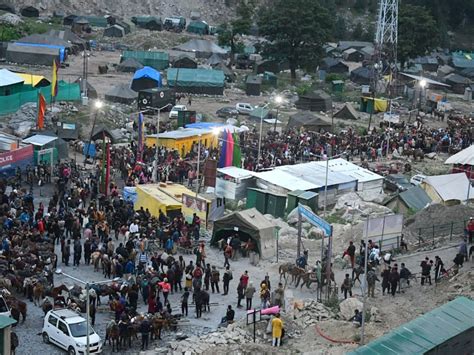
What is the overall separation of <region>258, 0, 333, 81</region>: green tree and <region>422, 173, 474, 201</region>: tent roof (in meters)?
41.6

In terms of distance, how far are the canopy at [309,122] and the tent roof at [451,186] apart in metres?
17.3

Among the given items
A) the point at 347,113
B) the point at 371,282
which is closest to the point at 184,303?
the point at 371,282

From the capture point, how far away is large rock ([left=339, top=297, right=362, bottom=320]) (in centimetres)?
2581

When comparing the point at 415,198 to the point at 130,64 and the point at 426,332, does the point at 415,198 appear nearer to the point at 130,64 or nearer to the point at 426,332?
the point at 426,332

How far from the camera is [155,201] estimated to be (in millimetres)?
35531

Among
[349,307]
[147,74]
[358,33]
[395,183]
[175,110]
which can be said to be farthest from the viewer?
[358,33]

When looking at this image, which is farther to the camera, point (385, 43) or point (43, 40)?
point (43, 40)

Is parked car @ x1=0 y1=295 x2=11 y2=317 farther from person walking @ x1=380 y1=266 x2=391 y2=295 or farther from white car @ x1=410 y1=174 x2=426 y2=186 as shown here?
white car @ x1=410 y1=174 x2=426 y2=186

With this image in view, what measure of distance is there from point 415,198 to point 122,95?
2712 cm

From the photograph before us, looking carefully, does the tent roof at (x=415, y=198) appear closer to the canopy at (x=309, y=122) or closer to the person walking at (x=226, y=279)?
the person walking at (x=226, y=279)

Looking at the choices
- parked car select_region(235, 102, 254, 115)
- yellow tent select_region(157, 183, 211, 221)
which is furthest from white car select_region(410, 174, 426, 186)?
parked car select_region(235, 102, 254, 115)

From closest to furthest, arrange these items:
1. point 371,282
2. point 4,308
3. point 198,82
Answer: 1. point 4,308
2. point 371,282
3. point 198,82

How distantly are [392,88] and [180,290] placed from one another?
49.8 meters

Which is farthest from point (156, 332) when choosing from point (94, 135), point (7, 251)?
point (94, 135)
